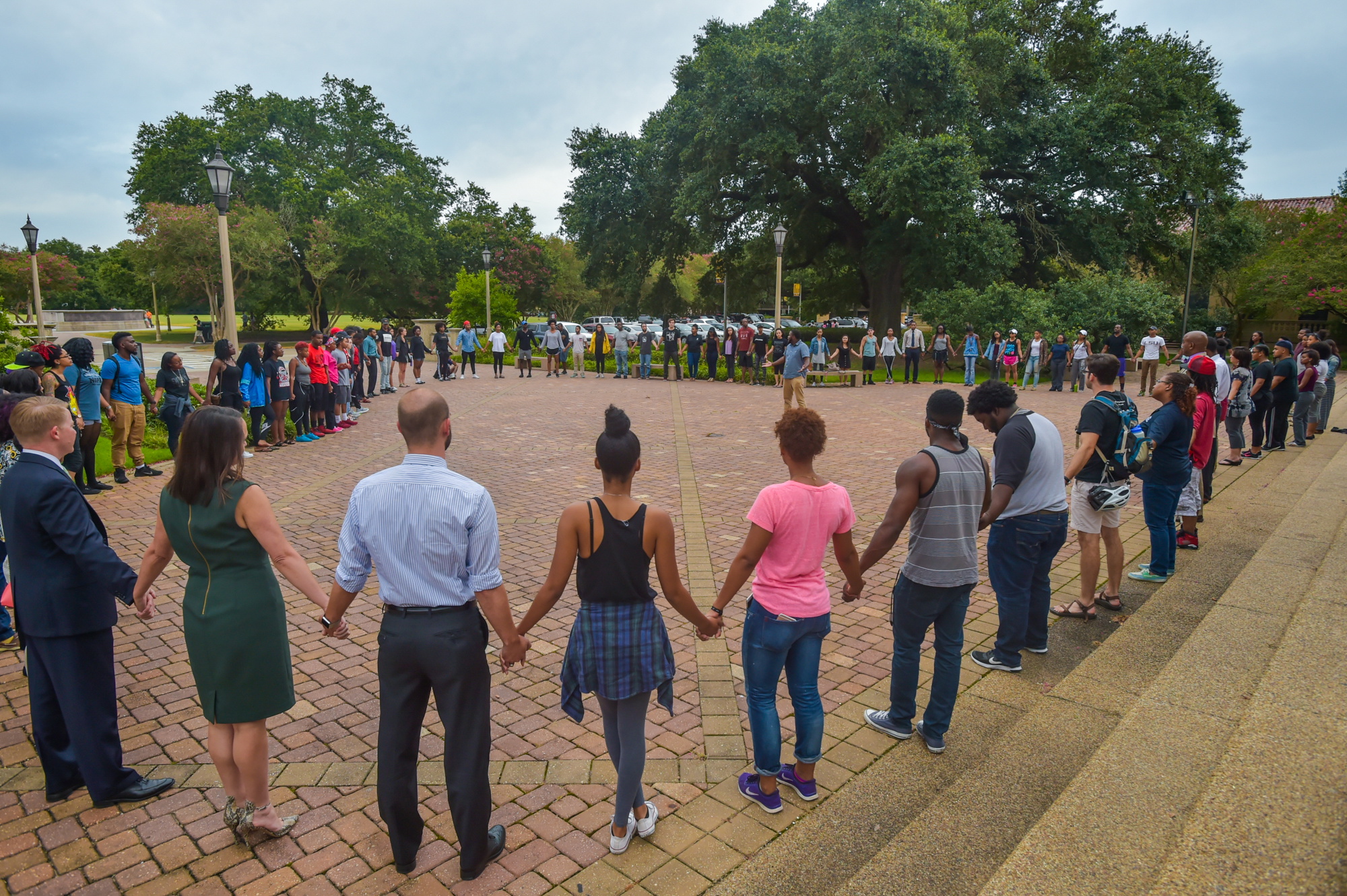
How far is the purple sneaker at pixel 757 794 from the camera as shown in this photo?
11.7ft

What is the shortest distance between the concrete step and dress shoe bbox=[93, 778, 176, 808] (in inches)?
140

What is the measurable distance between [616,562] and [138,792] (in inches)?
101

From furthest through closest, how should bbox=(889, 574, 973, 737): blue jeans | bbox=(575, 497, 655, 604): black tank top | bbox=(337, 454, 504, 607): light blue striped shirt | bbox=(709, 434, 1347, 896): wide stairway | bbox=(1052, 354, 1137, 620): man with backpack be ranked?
bbox=(1052, 354, 1137, 620): man with backpack → bbox=(889, 574, 973, 737): blue jeans → bbox=(575, 497, 655, 604): black tank top → bbox=(337, 454, 504, 607): light blue striped shirt → bbox=(709, 434, 1347, 896): wide stairway

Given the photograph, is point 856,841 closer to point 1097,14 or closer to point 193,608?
point 193,608

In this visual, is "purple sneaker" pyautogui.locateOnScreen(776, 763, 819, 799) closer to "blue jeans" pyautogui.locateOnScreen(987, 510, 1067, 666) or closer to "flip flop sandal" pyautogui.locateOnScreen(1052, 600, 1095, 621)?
"blue jeans" pyautogui.locateOnScreen(987, 510, 1067, 666)

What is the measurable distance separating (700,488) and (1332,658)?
6377 millimetres

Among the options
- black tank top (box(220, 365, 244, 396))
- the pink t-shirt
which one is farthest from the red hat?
black tank top (box(220, 365, 244, 396))

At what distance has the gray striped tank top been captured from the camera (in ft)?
12.6

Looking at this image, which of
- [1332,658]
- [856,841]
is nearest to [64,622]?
[856,841]

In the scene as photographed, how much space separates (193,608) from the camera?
10.4 ft

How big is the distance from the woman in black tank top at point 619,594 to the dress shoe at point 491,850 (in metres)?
0.52

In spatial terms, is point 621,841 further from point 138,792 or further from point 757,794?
point 138,792

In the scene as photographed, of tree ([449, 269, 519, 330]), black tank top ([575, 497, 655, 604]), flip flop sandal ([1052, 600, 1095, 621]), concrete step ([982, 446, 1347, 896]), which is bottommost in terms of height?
flip flop sandal ([1052, 600, 1095, 621])

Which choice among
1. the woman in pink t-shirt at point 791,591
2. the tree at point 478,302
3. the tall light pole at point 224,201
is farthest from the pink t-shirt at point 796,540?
the tree at point 478,302
